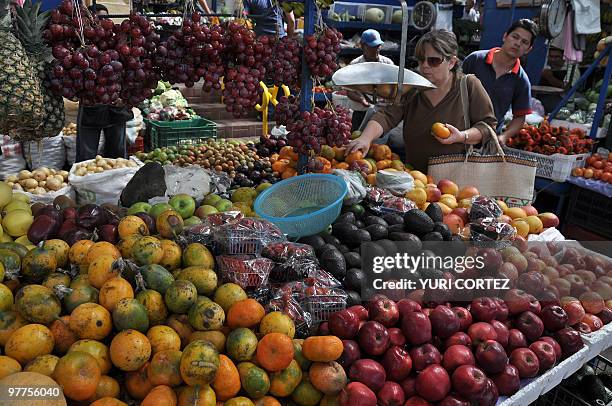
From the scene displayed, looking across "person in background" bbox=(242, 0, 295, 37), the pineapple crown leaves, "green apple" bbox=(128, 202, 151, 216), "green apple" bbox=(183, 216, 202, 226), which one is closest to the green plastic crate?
"person in background" bbox=(242, 0, 295, 37)

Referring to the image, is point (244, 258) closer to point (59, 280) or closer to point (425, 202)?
point (59, 280)

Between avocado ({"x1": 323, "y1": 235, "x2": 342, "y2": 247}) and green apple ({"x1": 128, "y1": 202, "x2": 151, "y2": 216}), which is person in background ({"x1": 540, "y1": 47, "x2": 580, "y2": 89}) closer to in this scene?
avocado ({"x1": 323, "y1": 235, "x2": 342, "y2": 247})

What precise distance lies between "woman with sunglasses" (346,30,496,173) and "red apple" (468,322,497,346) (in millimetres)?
1627

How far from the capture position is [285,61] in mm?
2357

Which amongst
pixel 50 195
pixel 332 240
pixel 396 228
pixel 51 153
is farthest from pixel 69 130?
pixel 396 228

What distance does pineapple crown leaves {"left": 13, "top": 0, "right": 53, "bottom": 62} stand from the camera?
1845 millimetres

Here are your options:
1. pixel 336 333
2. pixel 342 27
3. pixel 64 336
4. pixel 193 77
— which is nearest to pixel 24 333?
pixel 64 336

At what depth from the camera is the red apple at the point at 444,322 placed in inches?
64.5

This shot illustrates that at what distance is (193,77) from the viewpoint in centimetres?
216

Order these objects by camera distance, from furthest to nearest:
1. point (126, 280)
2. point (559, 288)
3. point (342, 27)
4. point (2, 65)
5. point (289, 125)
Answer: point (342, 27), point (289, 125), point (559, 288), point (2, 65), point (126, 280)

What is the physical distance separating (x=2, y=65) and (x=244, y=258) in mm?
1099

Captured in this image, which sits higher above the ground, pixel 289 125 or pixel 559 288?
pixel 289 125

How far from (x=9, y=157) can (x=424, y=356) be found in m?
4.71

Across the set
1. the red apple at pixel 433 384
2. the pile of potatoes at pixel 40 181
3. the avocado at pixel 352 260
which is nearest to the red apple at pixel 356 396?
the red apple at pixel 433 384
